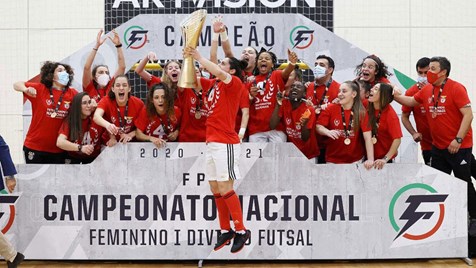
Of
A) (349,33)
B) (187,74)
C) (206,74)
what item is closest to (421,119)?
(206,74)

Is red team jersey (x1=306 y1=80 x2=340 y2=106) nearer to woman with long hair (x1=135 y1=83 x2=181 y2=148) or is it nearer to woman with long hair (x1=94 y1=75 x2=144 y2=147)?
woman with long hair (x1=135 y1=83 x2=181 y2=148)

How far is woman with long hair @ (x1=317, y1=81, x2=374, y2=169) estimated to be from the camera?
26.2ft

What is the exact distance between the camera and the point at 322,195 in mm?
7855

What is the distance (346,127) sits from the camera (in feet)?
26.3

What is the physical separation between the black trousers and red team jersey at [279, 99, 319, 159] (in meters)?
1.23

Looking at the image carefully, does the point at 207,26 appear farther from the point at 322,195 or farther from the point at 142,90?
the point at 322,195

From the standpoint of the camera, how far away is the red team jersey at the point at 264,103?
8.15m

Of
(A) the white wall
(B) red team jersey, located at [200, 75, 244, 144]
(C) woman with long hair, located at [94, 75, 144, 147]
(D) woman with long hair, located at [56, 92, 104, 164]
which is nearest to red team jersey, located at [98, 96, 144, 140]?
(C) woman with long hair, located at [94, 75, 144, 147]

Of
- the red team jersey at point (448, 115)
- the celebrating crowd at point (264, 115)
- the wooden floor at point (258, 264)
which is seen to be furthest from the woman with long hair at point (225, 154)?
the red team jersey at point (448, 115)

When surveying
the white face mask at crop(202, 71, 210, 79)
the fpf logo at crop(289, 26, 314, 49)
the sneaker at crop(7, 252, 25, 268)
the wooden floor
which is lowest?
the wooden floor

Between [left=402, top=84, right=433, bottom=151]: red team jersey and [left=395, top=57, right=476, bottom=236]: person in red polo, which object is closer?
[left=395, top=57, right=476, bottom=236]: person in red polo

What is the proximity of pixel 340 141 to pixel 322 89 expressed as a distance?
67cm

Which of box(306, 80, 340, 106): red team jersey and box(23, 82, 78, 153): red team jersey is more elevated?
box(306, 80, 340, 106): red team jersey

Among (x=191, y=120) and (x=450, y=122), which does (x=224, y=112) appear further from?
(x=450, y=122)
